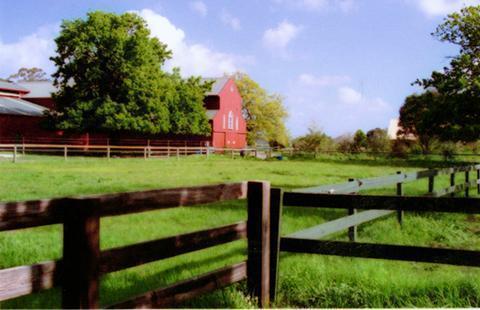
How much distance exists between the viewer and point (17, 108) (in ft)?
163

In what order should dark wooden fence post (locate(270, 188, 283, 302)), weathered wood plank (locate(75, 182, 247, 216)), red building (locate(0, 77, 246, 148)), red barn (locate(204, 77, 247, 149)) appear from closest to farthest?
1. weathered wood plank (locate(75, 182, 247, 216))
2. dark wooden fence post (locate(270, 188, 283, 302))
3. red building (locate(0, 77, 246, 148))
4. red barn (locate(204, 77, 247, 149))

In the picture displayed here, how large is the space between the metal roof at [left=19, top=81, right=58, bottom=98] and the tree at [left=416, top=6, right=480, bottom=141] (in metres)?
44.3

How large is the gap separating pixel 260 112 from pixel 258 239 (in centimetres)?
6719

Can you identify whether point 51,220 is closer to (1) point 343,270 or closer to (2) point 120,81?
(1) point 343,270

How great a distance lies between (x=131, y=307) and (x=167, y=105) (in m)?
47.7

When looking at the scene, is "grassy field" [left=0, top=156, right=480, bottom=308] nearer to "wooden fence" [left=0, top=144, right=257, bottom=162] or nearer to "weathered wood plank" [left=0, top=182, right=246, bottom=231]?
"weathered wood plank" [left=0, top=182, right=246, bottom=231]

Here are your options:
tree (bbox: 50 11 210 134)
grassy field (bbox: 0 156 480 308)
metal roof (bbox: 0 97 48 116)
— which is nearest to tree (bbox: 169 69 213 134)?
tree (bbox: 50 11 210 134)

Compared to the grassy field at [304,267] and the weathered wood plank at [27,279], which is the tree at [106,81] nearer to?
the grassy field at [304,267]

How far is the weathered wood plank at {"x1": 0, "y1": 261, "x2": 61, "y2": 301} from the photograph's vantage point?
10.1ft

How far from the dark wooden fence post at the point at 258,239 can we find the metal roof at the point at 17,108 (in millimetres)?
46338

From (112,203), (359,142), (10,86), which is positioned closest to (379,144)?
(359,142)

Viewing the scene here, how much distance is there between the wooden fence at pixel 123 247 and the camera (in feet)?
10.5

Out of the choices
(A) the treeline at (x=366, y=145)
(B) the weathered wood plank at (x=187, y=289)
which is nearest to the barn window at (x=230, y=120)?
(A) the treeline at (x=366, y=145)

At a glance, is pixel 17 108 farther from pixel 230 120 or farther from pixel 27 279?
pixel 27 279
